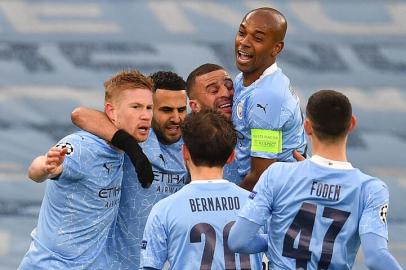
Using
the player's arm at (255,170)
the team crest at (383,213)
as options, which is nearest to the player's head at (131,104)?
the player's arm at (255,170)

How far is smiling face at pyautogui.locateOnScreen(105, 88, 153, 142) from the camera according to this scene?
5.79 metres

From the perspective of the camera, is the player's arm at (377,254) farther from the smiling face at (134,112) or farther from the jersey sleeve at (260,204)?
the smiling face at (134,112)

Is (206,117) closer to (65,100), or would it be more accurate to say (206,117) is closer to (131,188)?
(131,188)

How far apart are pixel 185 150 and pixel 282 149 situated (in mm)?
1077

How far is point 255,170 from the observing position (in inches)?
229

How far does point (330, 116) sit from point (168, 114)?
1760mm

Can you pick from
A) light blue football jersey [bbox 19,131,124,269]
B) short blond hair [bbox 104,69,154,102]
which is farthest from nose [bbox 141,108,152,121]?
light blue football jersey [bbox 19,131,124,269]

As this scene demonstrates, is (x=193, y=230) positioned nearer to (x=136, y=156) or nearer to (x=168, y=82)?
(x=136, y=156)

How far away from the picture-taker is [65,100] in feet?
32.9

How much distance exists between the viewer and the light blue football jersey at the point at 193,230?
4.77 m

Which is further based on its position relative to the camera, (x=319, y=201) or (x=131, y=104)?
(x=131, y=104)

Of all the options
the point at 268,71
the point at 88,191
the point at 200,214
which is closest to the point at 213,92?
the point at 268,71

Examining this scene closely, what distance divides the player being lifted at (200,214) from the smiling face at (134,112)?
2.94ft

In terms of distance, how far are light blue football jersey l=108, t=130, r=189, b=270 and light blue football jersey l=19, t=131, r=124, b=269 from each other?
11.1 inches
